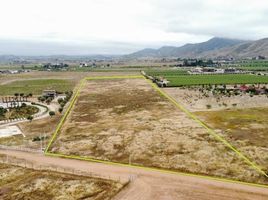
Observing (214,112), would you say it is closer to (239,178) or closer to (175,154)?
(175,154)

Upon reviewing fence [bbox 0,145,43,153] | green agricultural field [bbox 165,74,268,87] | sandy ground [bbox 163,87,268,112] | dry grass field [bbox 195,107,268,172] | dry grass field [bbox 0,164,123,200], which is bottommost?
dry grass field [bbox 0,164,123,200]

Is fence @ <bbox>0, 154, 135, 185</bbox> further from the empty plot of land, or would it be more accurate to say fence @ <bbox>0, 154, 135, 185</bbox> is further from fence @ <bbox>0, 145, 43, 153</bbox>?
the empty plot of land

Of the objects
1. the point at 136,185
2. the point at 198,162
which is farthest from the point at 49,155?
the point at 198,162

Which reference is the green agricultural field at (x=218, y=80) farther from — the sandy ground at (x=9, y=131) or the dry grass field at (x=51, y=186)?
the dry grass field at (x=51, y=186)

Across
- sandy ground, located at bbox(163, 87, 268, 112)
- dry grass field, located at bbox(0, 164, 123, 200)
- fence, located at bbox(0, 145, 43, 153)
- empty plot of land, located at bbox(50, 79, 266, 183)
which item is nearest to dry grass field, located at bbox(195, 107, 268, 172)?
empty plot of land, located at bbox(50, 79, 266, 183)

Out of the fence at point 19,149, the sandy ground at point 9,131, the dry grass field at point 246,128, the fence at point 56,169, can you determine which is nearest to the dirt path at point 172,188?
the fence at point 56,169

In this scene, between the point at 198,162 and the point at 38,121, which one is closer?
the point at 198,162

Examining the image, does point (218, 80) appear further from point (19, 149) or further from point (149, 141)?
point (19, 149)

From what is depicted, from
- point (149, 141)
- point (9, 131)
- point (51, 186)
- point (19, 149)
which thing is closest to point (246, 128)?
point (149, 141)
